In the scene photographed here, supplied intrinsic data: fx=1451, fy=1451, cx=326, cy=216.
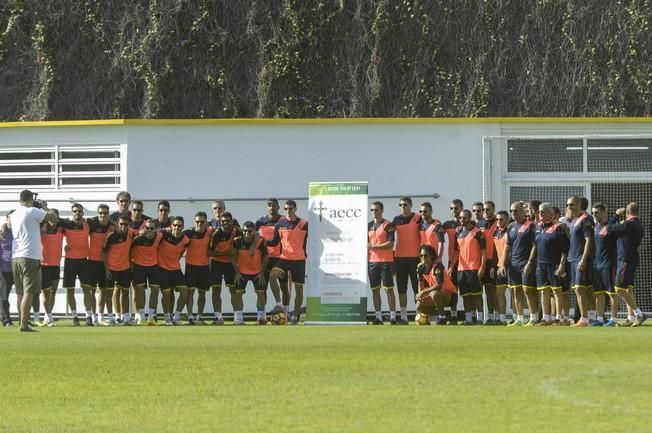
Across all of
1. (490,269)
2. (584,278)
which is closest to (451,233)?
(490,269)

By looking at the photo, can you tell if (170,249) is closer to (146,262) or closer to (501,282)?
(146,262)

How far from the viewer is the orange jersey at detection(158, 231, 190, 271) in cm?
2498

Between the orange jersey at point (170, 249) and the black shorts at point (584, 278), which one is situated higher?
the orange jersey at point (170, 249)

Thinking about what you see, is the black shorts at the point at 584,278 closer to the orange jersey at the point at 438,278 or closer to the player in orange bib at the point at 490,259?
the player in orange bib at the point at 490,259

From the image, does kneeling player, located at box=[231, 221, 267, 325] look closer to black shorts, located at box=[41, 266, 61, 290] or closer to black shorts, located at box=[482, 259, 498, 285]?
black shorts, located at box=[41, 266, 61, 290]

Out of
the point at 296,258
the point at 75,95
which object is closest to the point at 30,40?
the point at 75,95

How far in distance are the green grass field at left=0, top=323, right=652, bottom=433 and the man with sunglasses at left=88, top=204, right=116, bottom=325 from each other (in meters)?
6.48

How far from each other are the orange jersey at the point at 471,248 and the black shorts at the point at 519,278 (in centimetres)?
64

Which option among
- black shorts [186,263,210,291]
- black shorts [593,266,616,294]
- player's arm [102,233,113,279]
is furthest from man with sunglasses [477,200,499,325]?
player's arm [102,233,113,279]

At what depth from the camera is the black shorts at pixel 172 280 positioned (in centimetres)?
2511

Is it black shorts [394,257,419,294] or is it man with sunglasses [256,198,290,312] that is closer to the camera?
black shorts [394,257,419,294]

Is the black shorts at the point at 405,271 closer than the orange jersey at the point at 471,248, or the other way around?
the orange jersey at the point at 471,248

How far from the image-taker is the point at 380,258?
24641 millimetres

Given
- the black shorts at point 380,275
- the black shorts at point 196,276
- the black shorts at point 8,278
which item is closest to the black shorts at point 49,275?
the black shorts at point 8,278
